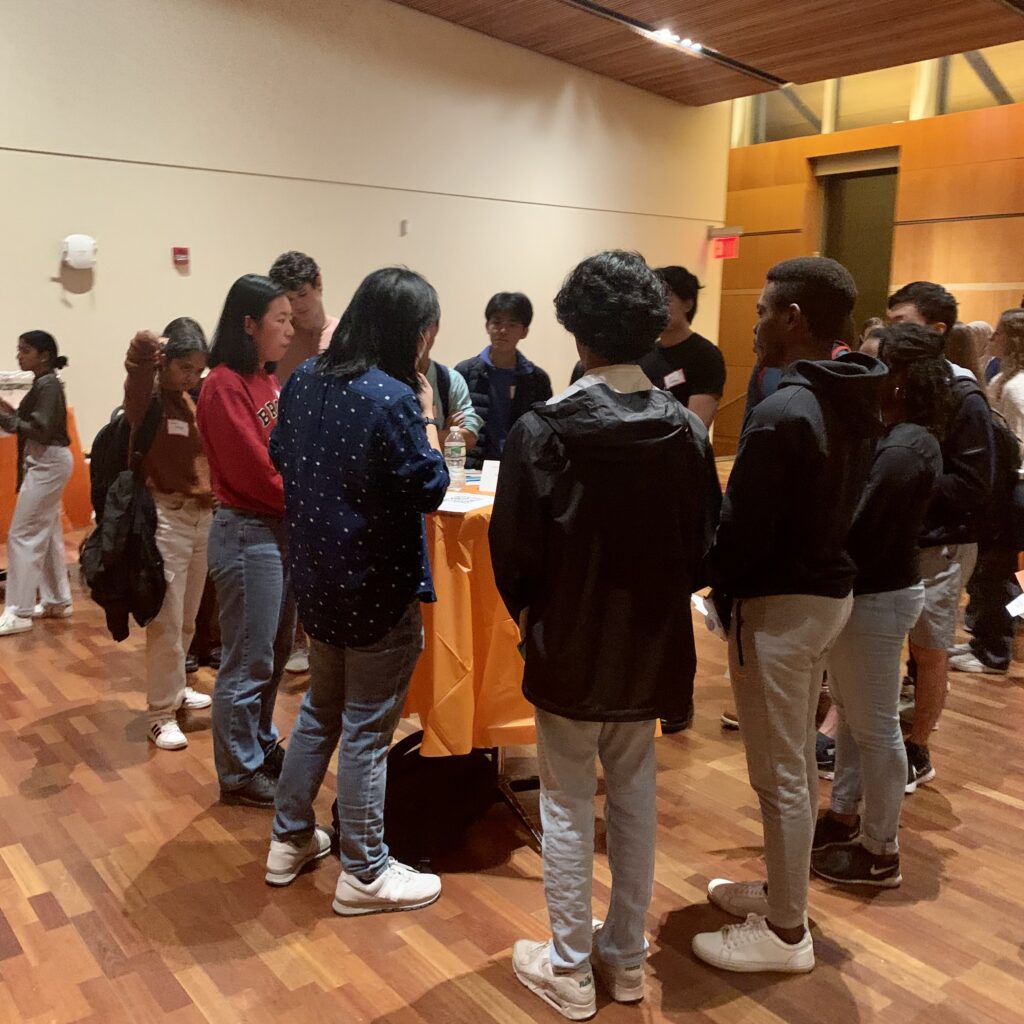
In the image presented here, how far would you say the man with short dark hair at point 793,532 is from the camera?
1.82m

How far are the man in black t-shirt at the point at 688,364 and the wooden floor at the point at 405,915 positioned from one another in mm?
1276

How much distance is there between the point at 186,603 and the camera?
338 cm

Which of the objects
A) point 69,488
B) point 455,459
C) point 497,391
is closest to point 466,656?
point 455,459

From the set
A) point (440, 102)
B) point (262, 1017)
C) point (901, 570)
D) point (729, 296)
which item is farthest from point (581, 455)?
point (729, 296)

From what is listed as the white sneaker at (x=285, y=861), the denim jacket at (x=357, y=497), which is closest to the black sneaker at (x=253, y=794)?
the white sneaker at (x=285, y=861)

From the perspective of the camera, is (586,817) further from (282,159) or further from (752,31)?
(752,31)

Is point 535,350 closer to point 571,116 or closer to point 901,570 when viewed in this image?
point 571,116

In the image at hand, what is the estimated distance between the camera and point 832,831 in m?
2.63

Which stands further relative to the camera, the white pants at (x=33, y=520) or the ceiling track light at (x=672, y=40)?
the ceiling track light at (x=672, y=40)

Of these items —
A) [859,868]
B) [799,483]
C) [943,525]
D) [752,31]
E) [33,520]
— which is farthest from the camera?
[752,31]

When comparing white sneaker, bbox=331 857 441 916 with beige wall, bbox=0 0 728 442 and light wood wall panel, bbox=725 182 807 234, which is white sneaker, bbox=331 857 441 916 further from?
light wood wall panel, bbox=725 182 807 234

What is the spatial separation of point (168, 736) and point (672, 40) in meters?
6.50

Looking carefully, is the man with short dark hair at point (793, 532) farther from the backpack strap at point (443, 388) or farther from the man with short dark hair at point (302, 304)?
the backpack strap at point (443, 388)

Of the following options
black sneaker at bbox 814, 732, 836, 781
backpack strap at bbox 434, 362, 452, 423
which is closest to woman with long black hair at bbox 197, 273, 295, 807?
backpack strap at bbox 434, 362, 452, 423
